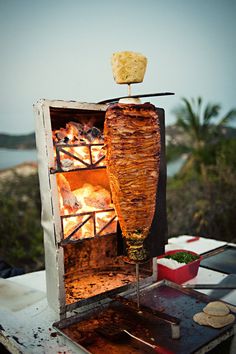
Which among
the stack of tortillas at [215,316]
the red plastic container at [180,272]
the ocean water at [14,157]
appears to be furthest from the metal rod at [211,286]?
the ocean water at [14,157]

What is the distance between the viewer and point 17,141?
24.5ft

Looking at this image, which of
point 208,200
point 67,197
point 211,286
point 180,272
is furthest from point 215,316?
point 208,200

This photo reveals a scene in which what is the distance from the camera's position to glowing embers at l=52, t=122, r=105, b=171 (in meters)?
2.29

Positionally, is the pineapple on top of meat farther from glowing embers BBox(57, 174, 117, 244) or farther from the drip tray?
the drip tray

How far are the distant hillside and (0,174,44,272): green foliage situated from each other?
2.57 feet

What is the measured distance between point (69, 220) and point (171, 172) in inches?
350

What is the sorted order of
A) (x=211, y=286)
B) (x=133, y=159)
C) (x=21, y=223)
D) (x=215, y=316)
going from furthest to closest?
(x=21, y=223) < (x=211, y=286) < (x=215, y=316) < (x=133, y=159)

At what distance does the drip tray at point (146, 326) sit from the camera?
1.87m

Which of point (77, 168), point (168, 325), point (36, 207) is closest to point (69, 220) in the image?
point (77, 168)

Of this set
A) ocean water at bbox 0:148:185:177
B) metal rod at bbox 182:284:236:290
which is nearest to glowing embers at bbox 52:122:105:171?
metal rod at bbox 182:284:236:290

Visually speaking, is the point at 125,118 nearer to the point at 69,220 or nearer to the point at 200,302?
the point at 69,220

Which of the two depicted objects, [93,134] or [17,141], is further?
[17,141]

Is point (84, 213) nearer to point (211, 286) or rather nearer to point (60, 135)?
point (60, 135)

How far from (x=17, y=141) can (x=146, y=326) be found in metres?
6.29
